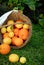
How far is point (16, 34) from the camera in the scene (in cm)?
326

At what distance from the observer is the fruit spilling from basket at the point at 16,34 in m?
3.21

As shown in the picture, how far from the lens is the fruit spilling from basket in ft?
10.5

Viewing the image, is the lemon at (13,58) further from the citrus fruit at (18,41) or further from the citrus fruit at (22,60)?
the citrus fruit at (18,41)

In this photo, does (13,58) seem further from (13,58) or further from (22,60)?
(22,60)

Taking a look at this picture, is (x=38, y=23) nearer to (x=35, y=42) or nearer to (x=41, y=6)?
(x=41, y=6)

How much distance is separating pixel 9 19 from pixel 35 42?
1.54ft

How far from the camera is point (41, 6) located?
14.4 ft

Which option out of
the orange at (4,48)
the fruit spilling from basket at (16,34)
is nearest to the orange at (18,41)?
the fruit spilling from basket at (16,34)

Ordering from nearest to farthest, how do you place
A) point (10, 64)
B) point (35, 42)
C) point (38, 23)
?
point (10, 64) → point (35, 42) → point (38, 23)

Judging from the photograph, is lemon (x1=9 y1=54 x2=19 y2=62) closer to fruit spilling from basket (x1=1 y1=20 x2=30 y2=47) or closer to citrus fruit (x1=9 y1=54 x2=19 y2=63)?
citrus fruit (x1=9 y1=54 x2=19 y2=63)

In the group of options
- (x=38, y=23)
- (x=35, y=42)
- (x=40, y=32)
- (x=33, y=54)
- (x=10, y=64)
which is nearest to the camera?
(x=10, y=64)

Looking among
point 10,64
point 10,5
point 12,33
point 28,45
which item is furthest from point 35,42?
point 10,5

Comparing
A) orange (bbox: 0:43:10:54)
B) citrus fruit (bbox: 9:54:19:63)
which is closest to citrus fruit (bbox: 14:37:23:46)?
orange (bbox: 0:43:10:54)

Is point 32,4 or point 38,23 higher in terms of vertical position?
Answer: point 32,4
